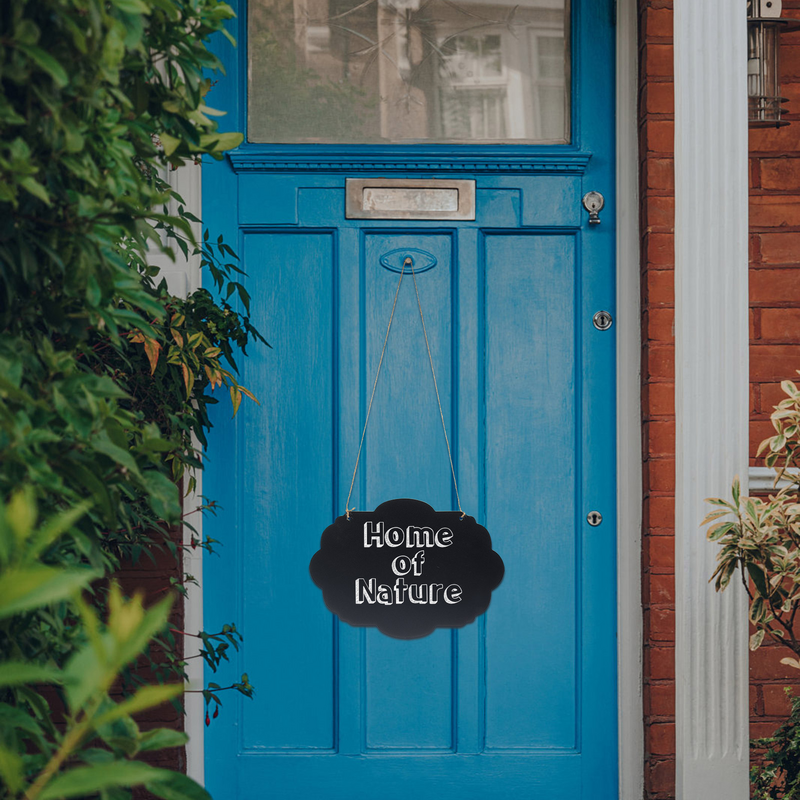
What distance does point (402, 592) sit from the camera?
2564 millimetres

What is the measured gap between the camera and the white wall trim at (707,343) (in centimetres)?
206

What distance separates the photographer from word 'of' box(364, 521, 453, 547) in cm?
258

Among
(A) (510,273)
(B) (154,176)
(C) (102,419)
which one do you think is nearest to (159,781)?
(C) (102,419)

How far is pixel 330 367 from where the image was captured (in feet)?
9.23

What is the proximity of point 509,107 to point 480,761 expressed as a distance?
2116mm

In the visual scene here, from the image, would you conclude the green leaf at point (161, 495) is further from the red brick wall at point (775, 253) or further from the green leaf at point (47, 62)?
the red brick wall at point (775, 253)

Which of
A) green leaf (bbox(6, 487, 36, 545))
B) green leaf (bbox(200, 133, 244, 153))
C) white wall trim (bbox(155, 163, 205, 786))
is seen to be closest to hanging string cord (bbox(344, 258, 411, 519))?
white wall trim (bbox(155, 163, 205, 786))

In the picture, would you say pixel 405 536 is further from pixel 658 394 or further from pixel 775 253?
pixel 775 253

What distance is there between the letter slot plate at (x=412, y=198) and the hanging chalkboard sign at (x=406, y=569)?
0.95 metres

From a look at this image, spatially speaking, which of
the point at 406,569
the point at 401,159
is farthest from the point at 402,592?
the point at 401,159

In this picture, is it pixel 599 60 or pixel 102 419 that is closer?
pixel 102 419

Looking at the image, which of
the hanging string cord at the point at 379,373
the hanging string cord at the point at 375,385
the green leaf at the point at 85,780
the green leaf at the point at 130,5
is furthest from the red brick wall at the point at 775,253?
the green leaf at the point at 85,780

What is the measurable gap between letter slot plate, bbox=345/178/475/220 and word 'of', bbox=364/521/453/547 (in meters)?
1.01

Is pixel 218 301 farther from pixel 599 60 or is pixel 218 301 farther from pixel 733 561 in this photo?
pixel 733 561
